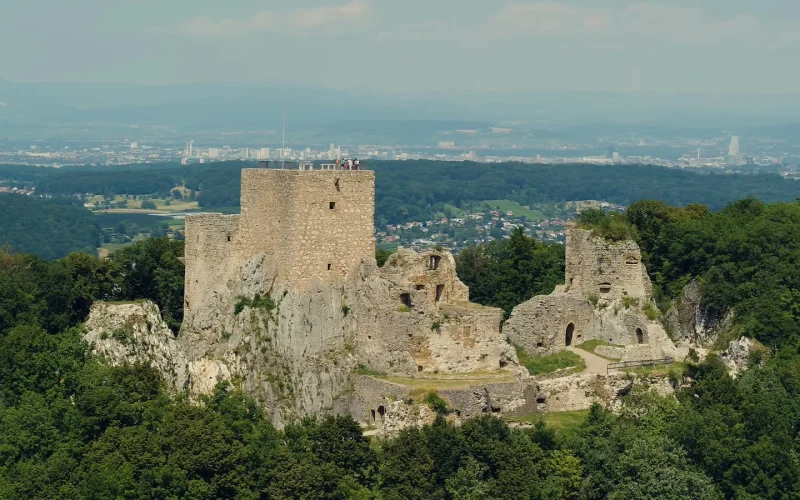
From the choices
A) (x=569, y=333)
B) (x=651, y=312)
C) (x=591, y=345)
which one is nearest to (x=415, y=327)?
(x=569, y=333)

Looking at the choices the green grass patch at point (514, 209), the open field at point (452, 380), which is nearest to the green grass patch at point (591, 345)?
the open field at point (452, 380)

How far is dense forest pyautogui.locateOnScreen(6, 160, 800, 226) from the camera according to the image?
166375mm

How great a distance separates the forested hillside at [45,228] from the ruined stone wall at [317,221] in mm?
88792

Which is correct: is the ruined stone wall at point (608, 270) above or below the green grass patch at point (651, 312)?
above

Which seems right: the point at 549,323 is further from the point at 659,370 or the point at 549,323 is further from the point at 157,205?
the point at 157,205

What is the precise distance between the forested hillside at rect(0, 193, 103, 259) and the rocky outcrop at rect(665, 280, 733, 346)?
8598 cm

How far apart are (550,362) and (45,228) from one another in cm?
10699

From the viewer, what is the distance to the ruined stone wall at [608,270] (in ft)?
164

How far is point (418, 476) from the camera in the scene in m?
40.5

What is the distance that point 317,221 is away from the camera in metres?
46.5

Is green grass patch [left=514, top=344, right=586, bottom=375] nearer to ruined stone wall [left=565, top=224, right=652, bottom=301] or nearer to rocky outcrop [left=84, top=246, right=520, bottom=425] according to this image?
rocky outcrop [left=84, top=246, right=520, bottom=425]

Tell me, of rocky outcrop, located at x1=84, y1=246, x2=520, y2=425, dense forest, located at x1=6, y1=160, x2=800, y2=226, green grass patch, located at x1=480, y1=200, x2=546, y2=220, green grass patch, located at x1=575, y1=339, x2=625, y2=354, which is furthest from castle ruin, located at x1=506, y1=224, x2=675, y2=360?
green grass patch, located at x1=480, y1=200, x2=546, y2=220

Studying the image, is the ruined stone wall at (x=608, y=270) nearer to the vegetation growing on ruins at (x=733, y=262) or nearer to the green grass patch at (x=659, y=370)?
the green grass patch at (x=659, y=370)

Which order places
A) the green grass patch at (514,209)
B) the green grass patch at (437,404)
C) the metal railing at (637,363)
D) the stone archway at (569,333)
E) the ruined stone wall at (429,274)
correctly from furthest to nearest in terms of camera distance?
the green grass patch at (514,209) → the stone archway at (569,333) → the ruined stone wall at (429,274) → the metal railing at (637,363) → the green grass patch at (437,404)
